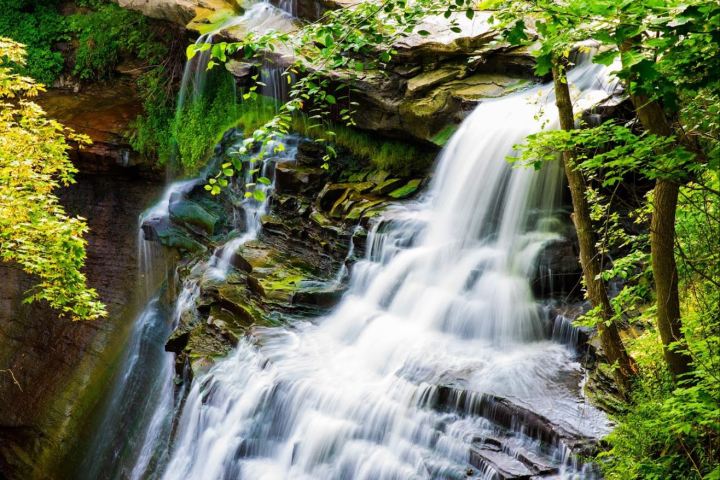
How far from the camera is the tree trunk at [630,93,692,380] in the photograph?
14.6ft

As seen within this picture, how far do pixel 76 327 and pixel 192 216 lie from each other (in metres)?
3.19

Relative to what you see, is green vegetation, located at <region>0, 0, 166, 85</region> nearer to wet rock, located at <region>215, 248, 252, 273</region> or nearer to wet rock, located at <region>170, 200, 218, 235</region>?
wet rock, located at <region>170, 200, 218, 235</region>

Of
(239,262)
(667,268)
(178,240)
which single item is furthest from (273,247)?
(667,268)

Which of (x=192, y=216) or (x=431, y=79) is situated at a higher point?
(x=431, y=79)

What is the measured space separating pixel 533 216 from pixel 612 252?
121cm

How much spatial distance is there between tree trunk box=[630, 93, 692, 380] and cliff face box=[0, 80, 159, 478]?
10539mm

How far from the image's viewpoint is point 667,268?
4594 mm

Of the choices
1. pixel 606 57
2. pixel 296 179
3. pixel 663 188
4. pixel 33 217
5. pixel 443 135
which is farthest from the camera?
pixel 296 179

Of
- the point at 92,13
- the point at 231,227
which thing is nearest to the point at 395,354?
the point at 231,227

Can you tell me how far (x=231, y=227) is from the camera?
1278 cm

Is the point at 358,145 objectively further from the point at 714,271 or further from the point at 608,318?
the point at 714,271

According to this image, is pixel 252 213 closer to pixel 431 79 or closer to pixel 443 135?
pixel 443 135

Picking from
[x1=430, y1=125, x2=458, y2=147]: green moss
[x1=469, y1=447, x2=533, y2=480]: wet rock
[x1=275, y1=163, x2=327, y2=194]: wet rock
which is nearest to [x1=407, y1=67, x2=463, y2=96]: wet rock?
[x1=430, y1=125, x2=458, y2=147]: green moss

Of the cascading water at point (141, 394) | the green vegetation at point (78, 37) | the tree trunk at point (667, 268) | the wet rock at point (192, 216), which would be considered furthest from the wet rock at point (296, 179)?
the tree trunk at point (667, 268)
